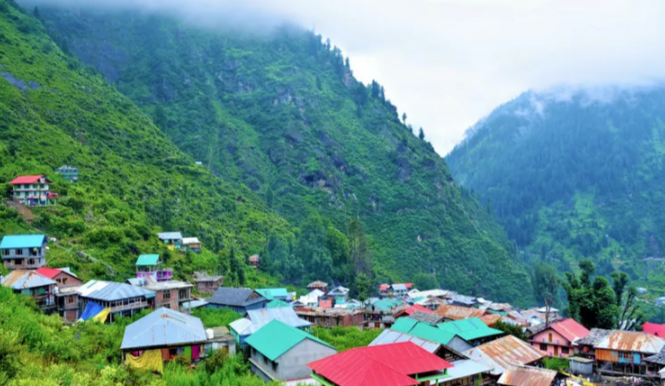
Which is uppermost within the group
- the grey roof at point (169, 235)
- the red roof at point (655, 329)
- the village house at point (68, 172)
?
the village house at point (68, 172)

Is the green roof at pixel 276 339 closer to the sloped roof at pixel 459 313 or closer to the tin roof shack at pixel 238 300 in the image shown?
the tin roof shack at pixel 238 300

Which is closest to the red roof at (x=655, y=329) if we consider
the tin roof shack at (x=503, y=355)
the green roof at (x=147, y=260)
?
the tin roof shack at (x=503, y=355)

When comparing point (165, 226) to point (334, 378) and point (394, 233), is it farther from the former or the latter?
point (394, 233)

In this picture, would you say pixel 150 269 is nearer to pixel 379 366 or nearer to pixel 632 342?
pixel 379 366

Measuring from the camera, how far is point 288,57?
199 metres

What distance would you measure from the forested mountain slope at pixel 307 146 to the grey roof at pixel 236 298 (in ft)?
105

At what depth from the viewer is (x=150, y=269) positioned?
6159 centimetres

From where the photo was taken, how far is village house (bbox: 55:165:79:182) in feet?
251

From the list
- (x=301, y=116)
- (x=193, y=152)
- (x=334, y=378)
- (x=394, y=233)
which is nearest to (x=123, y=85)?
(x=193, y=152)

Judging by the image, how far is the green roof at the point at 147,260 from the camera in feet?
200

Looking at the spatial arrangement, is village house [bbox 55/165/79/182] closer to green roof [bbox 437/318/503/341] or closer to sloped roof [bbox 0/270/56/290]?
sloped roof [bbox 0/270/56/290]

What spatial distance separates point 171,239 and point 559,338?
54.0 meters

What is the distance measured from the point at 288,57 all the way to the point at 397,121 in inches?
2092

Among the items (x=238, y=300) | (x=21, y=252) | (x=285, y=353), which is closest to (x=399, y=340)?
(x=285, y=353)
